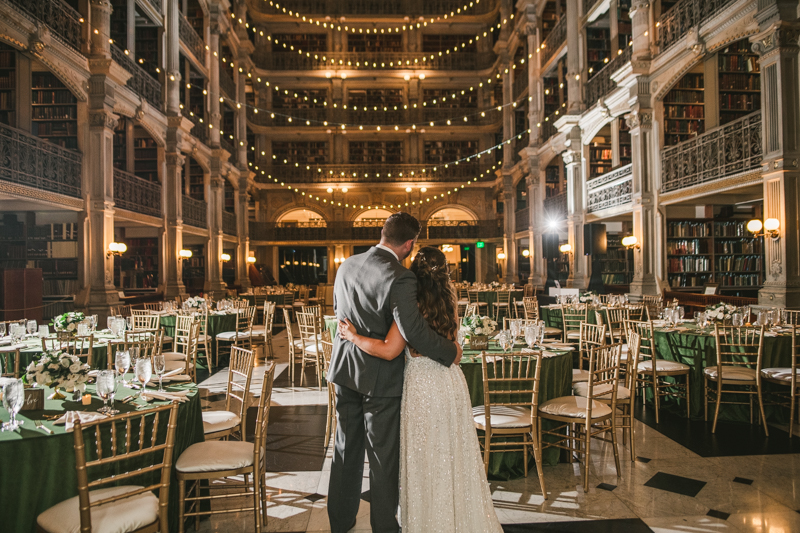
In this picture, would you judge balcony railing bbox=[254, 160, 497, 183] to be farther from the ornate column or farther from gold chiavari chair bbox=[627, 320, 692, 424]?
gold chiavari chair bbox=[627, 320, 692, 424]

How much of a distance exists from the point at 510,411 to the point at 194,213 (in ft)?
44.4

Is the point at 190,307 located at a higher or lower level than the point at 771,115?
lower

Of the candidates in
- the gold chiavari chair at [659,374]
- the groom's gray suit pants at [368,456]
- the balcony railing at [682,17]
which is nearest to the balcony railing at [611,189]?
the balcony railing at [682,17]

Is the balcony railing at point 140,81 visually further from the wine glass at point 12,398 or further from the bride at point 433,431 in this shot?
the bride at point 433,431

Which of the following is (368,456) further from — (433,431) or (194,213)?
(194,213)

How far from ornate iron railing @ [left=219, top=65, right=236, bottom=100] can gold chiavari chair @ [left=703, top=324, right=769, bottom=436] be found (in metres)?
17.0

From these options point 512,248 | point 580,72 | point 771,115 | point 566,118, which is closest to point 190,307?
point 771,115

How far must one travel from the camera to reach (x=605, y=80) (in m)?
12.3

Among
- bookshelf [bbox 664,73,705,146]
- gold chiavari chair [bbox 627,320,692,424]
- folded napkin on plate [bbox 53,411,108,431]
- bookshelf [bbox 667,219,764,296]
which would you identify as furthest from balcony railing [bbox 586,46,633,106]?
folded napkin on plate [bbox 53,411,108,431]

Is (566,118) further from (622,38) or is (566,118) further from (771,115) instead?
(771,115)

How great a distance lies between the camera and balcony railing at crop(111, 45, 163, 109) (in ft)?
33.7

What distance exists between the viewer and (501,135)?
22.3 metres

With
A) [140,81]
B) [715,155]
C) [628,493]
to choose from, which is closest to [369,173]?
[140,81]

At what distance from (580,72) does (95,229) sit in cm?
1197
